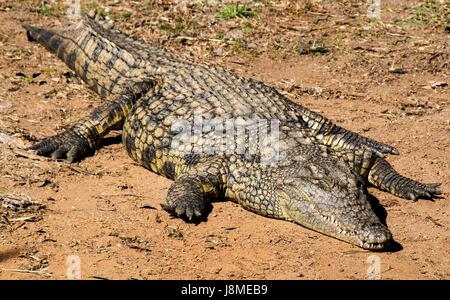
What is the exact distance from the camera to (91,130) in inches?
238

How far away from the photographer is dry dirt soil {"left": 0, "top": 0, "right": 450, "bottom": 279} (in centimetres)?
419

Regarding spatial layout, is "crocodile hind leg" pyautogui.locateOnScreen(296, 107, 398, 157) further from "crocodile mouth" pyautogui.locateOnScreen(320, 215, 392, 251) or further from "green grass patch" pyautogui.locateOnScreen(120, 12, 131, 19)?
"green grass patch" pyautogui.locateOnScreen(120, 12, 131, 19)

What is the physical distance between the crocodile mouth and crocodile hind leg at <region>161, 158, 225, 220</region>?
51.7 inches

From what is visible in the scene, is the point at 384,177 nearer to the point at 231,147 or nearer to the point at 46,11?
the point at 231,147

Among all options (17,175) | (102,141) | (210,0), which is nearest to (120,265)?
(17,175)

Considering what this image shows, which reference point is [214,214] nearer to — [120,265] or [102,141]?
[120,265]

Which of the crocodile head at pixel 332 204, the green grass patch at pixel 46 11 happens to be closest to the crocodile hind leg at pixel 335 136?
the crocodile head at pixel 332 204

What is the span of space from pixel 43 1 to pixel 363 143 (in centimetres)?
700

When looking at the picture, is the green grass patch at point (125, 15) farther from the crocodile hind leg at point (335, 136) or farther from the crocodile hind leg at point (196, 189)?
the crocodile hind leg at point (196, 189)

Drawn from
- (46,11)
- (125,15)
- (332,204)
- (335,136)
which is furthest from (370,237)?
(46,11)

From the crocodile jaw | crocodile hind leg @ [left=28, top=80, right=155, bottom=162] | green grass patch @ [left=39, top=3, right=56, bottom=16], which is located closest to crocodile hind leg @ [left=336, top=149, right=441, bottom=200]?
the crocodile jaw

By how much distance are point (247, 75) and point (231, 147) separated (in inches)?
114

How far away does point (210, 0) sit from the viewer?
386 inches

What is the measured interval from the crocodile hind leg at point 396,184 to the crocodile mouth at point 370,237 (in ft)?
3.55
